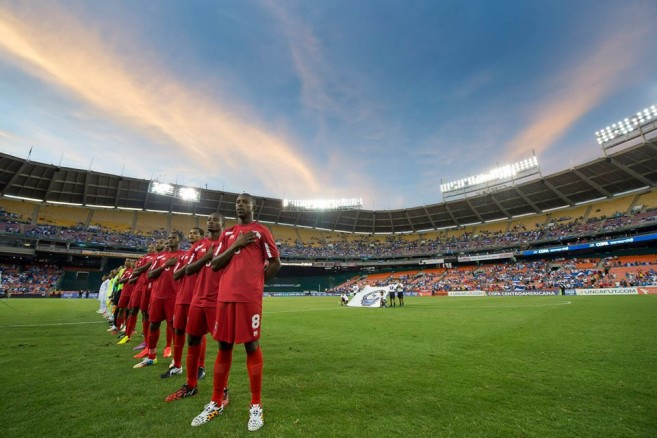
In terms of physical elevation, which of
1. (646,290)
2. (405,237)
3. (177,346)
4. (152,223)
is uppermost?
(405,237)

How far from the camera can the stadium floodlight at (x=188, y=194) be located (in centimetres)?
4744

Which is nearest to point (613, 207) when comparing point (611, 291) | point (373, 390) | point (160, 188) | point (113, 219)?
point (611, 291)

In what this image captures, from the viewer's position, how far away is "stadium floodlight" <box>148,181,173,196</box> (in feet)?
151

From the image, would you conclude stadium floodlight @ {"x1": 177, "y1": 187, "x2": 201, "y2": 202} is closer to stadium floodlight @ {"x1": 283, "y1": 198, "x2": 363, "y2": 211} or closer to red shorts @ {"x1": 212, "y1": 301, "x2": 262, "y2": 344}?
stadium floodlight @ {"x1": 283, "y1": 198, "x2": 363, "y2": 211}

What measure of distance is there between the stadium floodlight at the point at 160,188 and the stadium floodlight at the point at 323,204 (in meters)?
19.1

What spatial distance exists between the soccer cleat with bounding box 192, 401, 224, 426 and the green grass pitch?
0.26 ft

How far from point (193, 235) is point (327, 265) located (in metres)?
51.9

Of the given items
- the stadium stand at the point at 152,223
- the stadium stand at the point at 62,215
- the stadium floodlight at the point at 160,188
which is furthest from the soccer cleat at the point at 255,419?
the stadium stand at the point at 62,215

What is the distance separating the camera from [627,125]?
3634cm

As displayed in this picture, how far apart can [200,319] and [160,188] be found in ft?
161

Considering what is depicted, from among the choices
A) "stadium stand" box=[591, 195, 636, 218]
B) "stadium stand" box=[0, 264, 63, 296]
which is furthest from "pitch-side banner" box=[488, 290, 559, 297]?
"stadium stand" box=[0, 264, 63, 296]

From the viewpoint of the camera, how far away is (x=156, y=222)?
168 feet

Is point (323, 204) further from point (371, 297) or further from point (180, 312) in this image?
point (180, 312)

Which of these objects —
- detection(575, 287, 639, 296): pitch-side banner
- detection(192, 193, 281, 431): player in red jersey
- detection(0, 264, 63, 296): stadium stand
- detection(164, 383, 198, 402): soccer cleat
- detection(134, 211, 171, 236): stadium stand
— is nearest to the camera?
detection(192, 193, 281, 431): player in red jersey
